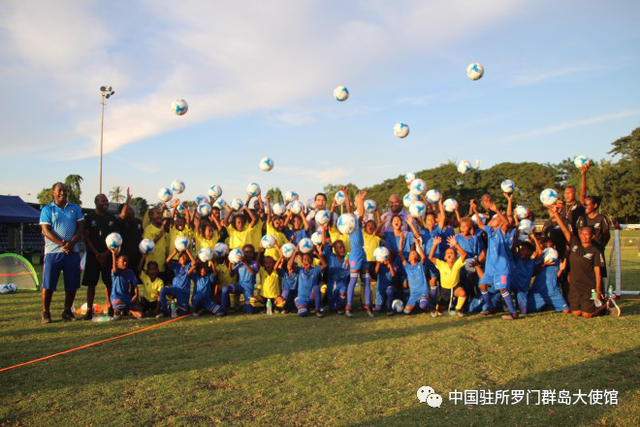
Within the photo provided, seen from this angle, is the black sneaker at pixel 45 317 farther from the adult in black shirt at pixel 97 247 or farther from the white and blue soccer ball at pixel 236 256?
the white and blue soccer ball at pixel 236 256

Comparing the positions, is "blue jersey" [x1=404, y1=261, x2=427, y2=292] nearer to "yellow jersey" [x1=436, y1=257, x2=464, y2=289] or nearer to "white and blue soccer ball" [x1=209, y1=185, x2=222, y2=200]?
"yellow jersey" [x1=436, y1=257, x2=464, y2=289]

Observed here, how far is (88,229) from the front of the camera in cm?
798

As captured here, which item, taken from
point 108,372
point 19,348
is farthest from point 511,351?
point 19,348

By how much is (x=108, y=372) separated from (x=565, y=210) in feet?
24.4

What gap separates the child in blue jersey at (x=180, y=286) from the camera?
809 centimetres

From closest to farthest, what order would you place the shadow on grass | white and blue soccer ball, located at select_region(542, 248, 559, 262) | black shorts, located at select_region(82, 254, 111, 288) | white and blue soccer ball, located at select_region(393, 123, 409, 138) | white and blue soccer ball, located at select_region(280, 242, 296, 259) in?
the shadow on grass < white and blue soccer ball, located at select_region(542, 248, 559, 262) < black shorts, located at select_region(82, 254, 111, 288) < white and blue soccer ball, located at select_region(280, 242, 296, 259) < white and blue soccer ball, located at select_region(393, 123, 409, 138)

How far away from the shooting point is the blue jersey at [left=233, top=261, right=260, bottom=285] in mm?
8250

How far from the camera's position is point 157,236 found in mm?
8555

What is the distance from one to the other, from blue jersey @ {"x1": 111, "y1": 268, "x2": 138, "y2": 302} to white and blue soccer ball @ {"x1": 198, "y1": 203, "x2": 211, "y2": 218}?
198 cm

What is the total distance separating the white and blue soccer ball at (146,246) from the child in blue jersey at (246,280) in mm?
1410

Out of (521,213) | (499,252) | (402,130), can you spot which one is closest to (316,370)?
(499,252)

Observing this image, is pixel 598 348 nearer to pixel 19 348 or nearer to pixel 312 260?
pixel 312 260

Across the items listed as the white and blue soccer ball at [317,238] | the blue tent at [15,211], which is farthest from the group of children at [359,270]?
the blue tent at [15,211]

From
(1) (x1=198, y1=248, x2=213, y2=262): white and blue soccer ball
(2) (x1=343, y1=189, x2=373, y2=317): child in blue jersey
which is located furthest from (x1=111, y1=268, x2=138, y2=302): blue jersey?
(2) (x1=343, y1=189, x2=373, y2=317): child in blue jersey
